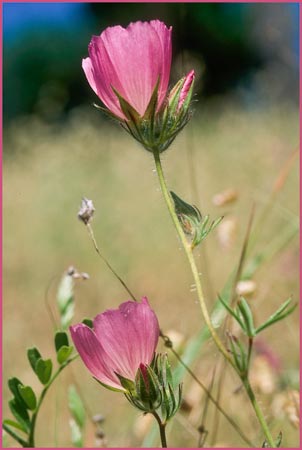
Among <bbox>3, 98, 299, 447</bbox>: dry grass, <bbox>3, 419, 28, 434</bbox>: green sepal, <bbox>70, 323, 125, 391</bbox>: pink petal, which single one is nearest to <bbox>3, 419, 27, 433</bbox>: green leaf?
<bbox>3, 419, 28, 434</bbox>: green sepal

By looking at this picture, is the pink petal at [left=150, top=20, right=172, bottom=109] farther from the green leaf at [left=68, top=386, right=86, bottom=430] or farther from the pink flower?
the green leaf at [left=68, top=386, right=86, bottom=430]

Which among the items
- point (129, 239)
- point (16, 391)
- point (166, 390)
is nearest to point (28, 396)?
point (16, 391)

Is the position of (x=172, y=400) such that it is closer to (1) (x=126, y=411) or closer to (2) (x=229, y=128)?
(1) (x=126, y=411)

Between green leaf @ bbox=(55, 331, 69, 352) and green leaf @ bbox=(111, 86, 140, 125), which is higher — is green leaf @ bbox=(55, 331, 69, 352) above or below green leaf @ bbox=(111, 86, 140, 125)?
below

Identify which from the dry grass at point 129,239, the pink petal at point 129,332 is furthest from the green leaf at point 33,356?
the dry grass at point 129,239

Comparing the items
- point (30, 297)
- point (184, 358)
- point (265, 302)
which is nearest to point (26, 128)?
point (30, 297)

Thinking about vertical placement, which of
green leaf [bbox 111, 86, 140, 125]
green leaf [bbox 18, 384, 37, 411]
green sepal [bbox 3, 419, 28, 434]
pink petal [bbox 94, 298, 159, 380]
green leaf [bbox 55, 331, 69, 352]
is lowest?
pink petal [bbox 94, 298, 159, 380]
